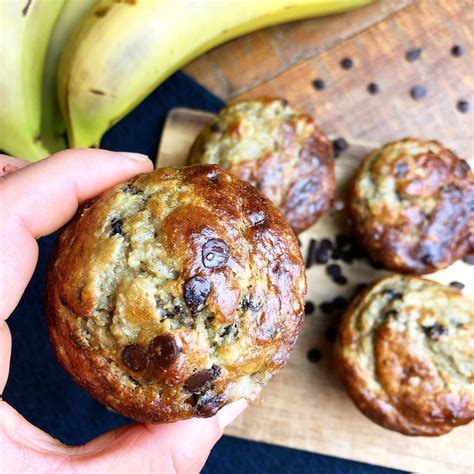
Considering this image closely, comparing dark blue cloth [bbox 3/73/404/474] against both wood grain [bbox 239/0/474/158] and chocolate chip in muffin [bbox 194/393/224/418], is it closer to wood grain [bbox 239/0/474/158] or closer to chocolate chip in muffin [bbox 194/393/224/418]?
wood grain [bbox 239/0/474/158]

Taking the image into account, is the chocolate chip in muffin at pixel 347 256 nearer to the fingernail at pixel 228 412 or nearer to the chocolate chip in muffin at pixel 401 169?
the chocolate chip in muffin at pixel 401 169

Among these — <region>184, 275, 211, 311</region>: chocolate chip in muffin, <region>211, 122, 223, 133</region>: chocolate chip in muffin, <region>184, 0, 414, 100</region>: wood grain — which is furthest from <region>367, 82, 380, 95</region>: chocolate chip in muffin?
<region>184, 275, 211, 311</region>: chocolate chip in muffin

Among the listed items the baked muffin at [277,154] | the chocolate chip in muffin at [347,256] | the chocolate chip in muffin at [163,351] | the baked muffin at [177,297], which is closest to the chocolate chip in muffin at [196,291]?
the baked muffin at [177,297]

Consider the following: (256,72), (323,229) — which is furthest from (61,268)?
(256,72)

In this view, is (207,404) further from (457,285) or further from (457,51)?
(457,51)

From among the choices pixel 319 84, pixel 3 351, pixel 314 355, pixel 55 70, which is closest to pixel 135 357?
pixel 3 351

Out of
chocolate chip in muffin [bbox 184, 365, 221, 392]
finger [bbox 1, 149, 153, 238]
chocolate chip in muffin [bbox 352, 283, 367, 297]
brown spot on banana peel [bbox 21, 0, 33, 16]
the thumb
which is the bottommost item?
chocolate chip in muffin [bbox 352, 283, 367, 297]

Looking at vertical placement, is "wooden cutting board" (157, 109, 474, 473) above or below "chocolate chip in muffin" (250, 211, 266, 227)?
below
